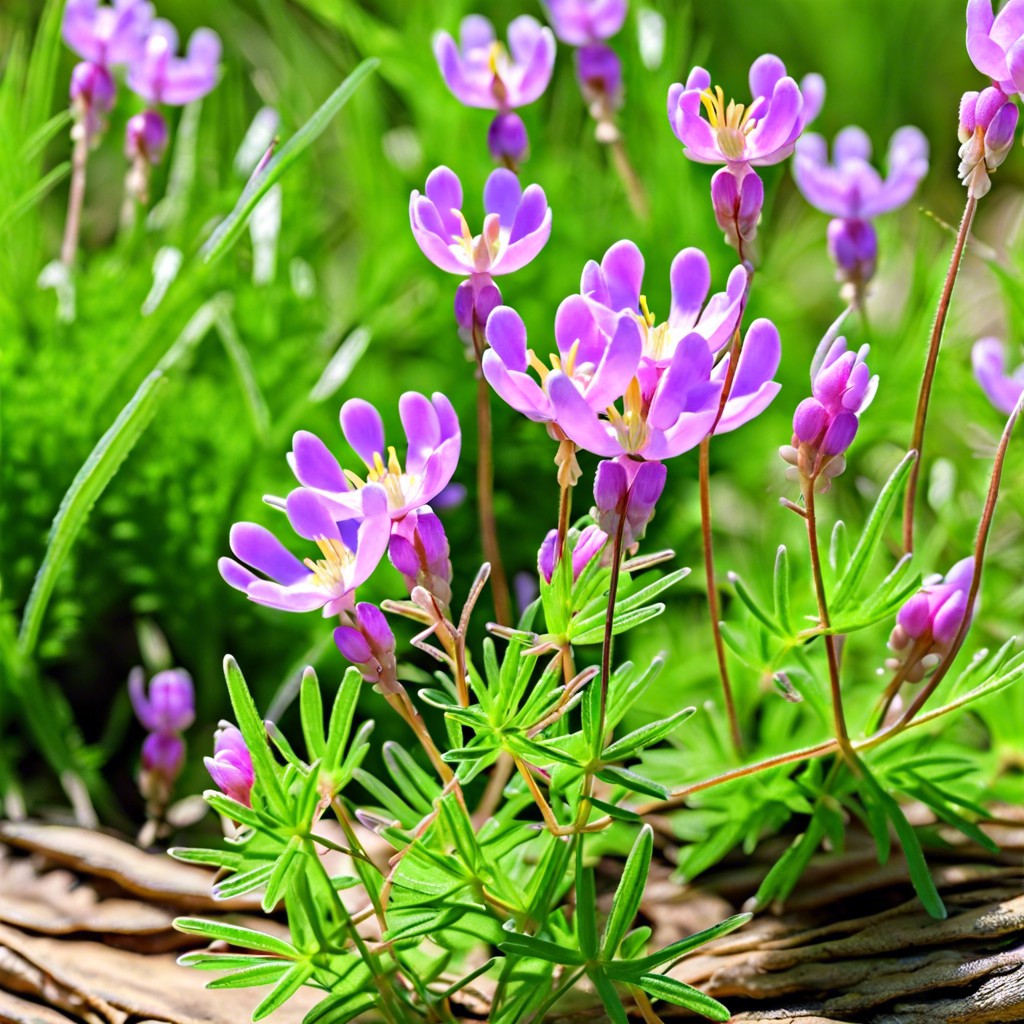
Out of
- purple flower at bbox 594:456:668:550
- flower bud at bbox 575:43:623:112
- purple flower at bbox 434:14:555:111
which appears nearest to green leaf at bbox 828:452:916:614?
purple flower at bbox 594:456:668:550

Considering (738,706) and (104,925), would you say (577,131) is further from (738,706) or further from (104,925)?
(104,925)

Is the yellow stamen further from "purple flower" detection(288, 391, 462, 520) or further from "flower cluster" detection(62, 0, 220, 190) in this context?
"flower cluster" detection(62, 0, 220, 190)

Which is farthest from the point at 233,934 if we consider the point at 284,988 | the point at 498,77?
the point at 498,77

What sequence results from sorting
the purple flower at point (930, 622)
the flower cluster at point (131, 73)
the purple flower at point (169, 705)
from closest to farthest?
the purple flower at point (930, 622) → the purple flower at point (169, 705) → the flower cluster at point (131, 73)

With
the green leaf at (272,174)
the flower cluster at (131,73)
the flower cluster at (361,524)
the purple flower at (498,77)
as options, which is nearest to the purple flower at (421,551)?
the flower cluster at (361,524)

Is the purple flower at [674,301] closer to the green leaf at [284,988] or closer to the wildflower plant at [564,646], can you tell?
the wildflower plant at [564,646]

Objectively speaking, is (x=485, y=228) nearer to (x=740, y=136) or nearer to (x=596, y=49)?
(x=740, y=136)

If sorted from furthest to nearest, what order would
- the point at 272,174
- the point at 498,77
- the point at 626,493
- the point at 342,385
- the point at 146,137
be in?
1. the point at 342,385
2. the point at 146,137
3. the point at 498,77
4. the point at 272,174
5. the point at 626,493
